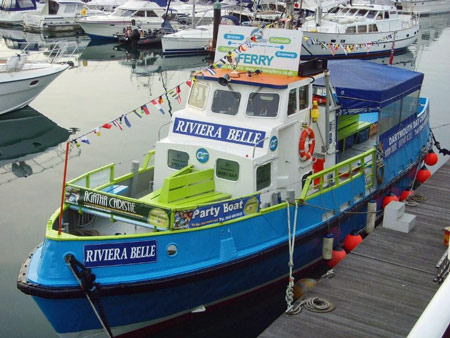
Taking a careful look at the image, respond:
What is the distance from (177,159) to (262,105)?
6.68 ft

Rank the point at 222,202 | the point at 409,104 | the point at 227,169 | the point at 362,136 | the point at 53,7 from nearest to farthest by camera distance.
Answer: the point at 222,202
the point at 227,169
the point at 409,104
the point at 362,136
the point at 53,7

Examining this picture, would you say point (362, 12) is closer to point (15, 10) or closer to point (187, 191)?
point (15, 10)

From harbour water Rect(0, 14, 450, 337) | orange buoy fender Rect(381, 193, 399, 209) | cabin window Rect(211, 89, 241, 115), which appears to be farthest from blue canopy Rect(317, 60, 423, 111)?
harbour water Rect(0, 14, 450, 337)

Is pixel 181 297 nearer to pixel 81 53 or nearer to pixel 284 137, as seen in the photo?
pixel 284 137

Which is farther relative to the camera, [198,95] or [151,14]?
[151,14]

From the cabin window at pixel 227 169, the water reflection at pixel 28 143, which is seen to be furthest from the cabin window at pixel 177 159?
the water reflection at pixel 28 143

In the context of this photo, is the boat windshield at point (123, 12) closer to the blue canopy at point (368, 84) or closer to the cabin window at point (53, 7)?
the cabin window at point (53, 7)

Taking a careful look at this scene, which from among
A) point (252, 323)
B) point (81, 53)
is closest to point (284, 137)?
point (252, 323)

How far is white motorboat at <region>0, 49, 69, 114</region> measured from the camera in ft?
84.7

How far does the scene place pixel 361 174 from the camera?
14.3 metres

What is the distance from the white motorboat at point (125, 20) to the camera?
4897cm

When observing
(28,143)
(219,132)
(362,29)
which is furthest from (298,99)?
(362,29)

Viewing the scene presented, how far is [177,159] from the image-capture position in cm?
1273

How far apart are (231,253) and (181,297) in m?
1.19
